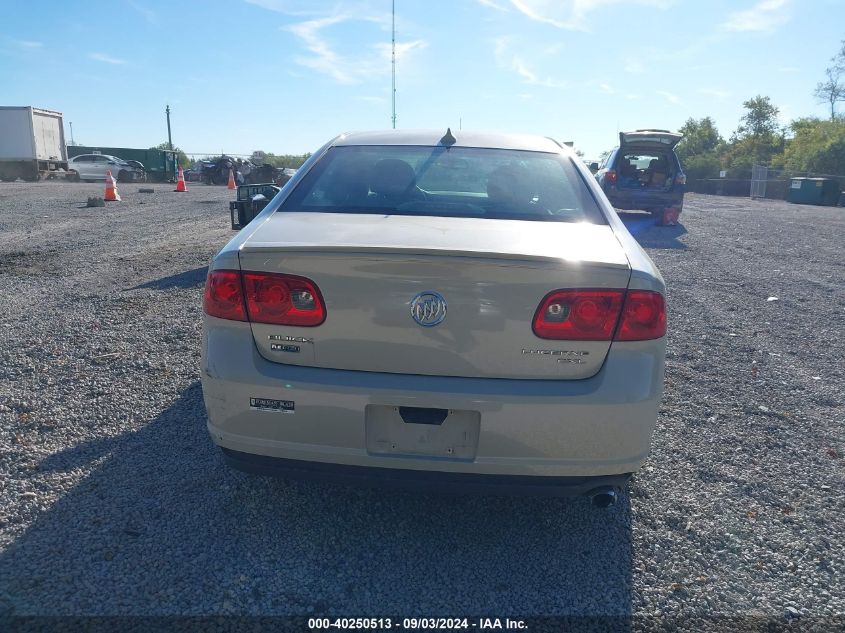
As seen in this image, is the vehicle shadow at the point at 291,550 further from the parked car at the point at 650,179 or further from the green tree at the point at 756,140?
the green tree at the point at 756,140

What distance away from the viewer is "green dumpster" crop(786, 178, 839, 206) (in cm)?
2755

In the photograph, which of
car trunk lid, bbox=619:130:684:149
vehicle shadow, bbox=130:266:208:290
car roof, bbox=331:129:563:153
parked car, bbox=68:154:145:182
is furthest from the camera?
parked car, bbox=68:154:145:182

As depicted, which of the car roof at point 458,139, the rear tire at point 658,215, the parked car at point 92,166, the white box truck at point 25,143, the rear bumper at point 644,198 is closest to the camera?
the car roof at point 458,139

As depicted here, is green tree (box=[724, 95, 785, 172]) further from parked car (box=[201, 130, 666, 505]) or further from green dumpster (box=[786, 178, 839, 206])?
parked car (box=[201, 130, 666, 505])

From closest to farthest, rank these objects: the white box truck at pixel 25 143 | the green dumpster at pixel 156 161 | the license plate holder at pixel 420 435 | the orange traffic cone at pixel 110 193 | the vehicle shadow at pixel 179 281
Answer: the license plate holder at pixel 420 435 → the vehicle shadow at pixel 179 281 → the orange traffic cone at pixel 110 193 → the white box truck at pixel 25 143 → the green dumpster at pixel 156 161

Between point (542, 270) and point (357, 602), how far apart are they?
1303mm

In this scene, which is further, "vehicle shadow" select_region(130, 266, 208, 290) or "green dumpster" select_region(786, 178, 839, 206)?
"green dumpster" select_region(786, 178, 839, 206)

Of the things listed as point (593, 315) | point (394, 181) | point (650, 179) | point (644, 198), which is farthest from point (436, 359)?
point (650, 179)

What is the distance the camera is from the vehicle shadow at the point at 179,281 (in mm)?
6781

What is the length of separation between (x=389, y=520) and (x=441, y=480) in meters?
0.56

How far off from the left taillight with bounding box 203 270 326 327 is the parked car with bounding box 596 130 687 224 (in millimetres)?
12556

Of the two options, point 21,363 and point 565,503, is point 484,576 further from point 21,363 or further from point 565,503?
point 21,363

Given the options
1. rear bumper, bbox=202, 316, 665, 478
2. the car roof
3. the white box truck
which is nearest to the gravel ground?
rear bumper, bbox=202, 316, 665, 478

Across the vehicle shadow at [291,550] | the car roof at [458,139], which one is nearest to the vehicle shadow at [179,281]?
the car roof at [458,139]
